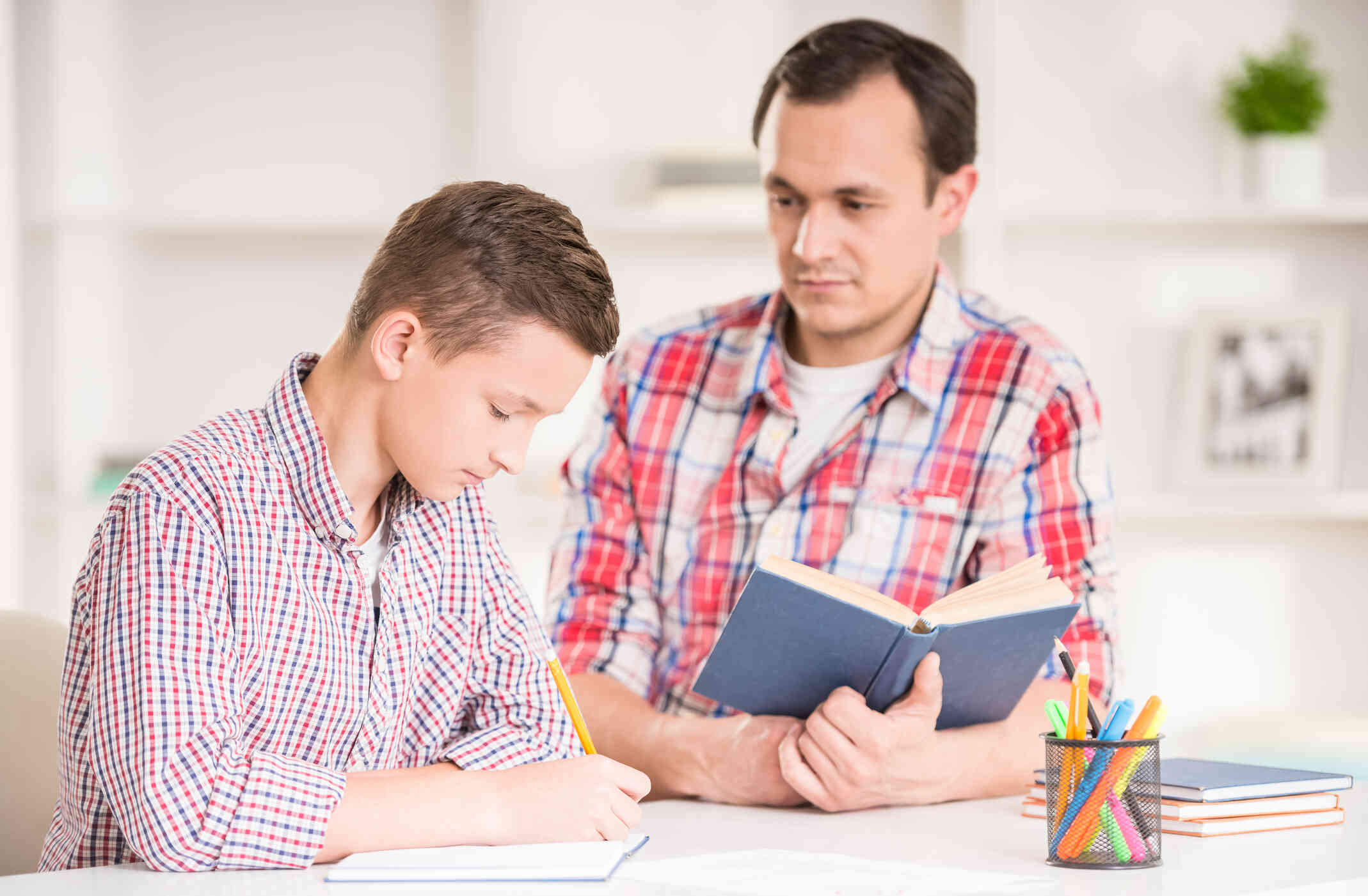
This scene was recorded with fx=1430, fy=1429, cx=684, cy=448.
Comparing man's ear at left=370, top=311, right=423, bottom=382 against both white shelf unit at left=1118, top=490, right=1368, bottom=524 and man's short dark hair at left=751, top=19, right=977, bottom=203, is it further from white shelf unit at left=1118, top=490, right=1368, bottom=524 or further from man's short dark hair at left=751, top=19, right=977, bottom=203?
white shelf unit at left=1118, top=490, right=1368, bottom=524

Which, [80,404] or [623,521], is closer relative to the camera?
[623,521]

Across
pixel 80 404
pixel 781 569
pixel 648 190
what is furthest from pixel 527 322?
pixel 80 404

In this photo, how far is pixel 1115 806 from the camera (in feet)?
3.38

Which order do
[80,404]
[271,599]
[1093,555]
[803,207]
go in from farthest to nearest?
1. [80,404]
2. [803,207]
3. [1093,555]
4. [271,599]

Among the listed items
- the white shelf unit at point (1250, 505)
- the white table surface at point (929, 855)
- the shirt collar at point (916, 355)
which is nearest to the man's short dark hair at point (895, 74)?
the shirt collar at point (916, 355)

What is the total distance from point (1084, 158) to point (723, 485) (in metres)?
1.53

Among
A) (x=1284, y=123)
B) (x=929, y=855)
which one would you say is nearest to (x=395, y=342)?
(x=929, y=855)

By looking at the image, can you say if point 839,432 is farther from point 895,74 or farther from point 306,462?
point 306,462

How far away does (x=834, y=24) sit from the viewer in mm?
1812

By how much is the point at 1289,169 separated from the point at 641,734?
1896mm

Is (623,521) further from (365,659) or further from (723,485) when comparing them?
(365,659)

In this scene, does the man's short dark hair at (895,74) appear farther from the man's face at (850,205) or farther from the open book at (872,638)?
the open book at (872,638)

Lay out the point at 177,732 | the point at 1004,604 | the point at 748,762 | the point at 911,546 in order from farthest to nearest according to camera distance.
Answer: the point at 911,546, the point at 748,762, the point at 1004,604, the point at 177,732

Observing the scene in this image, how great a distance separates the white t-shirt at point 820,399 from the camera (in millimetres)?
1756
